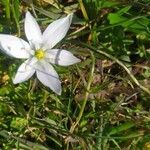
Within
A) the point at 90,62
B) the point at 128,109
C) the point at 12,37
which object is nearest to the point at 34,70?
the point at 12,37

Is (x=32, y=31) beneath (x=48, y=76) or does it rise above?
above

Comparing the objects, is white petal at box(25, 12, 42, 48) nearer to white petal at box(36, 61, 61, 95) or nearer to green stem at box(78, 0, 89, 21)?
white petal at box(36, 61, 61, 95)

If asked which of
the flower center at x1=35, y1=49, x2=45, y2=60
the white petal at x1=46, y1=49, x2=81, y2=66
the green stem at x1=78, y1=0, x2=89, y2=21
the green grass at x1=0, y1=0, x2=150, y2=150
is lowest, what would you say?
the green grass at x1=0, y1=0, x2=150, y2=150

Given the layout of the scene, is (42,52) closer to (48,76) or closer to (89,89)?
(48,76)

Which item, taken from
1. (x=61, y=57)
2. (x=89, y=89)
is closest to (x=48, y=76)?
(x=61, y=57)

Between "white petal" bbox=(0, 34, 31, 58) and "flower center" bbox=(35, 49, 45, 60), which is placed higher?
"white petal" bbox=(0, 34, 31, 58)

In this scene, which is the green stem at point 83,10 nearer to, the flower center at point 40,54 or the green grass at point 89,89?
the green grass at point 89,89

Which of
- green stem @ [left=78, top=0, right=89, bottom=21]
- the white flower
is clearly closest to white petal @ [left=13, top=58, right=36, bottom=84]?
the white flower

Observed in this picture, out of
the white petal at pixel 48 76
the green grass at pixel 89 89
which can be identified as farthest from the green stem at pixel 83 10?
the white petal at pixel 48 76
